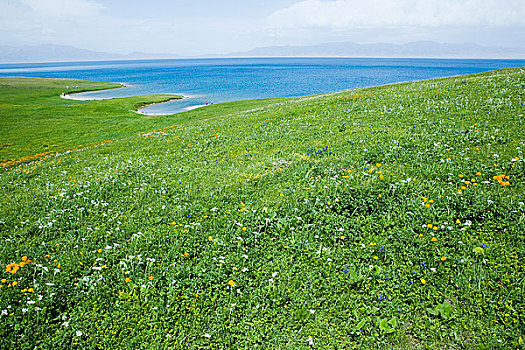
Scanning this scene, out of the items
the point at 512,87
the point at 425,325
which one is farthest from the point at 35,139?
the point at 512,87

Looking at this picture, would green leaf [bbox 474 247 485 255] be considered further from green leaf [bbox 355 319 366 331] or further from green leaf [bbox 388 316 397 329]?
green leaf [bbox 355 319 366 331]

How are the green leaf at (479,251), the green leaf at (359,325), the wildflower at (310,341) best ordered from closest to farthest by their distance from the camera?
the wildflower at (310,341)
the green leaf at (359,325)
the green leaf at (479,251)

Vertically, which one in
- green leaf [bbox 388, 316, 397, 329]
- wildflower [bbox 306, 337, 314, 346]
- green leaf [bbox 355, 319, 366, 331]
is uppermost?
green leaf [bbox 388, 316, 397, 329]

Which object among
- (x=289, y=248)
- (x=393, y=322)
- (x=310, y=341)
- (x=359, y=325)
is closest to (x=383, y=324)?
(x=393, y=322)

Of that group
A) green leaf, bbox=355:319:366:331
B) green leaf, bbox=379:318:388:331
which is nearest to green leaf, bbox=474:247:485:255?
green leaf, bbox=379:318:388:331

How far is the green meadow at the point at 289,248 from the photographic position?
18.2 feet

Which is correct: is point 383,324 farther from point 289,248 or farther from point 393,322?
point 289,248

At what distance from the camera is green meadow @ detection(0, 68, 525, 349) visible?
218 inches

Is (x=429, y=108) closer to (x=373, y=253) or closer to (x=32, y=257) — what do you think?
(x=373, y=253)

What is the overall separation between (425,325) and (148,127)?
3970cm

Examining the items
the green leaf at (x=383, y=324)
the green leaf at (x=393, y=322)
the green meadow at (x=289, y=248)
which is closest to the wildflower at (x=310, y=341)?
the green meadow at (x=289, y=248)

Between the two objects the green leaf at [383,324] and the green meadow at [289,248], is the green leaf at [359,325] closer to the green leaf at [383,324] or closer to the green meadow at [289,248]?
the green meadow at [289,248]

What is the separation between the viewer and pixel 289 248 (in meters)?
7.61

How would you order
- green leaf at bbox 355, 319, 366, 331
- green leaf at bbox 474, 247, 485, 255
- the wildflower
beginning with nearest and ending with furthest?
the wildflower < green leaf at bbox 355, 319, 366, 331 < green leaf at bbox 474, 247, 485, 255
